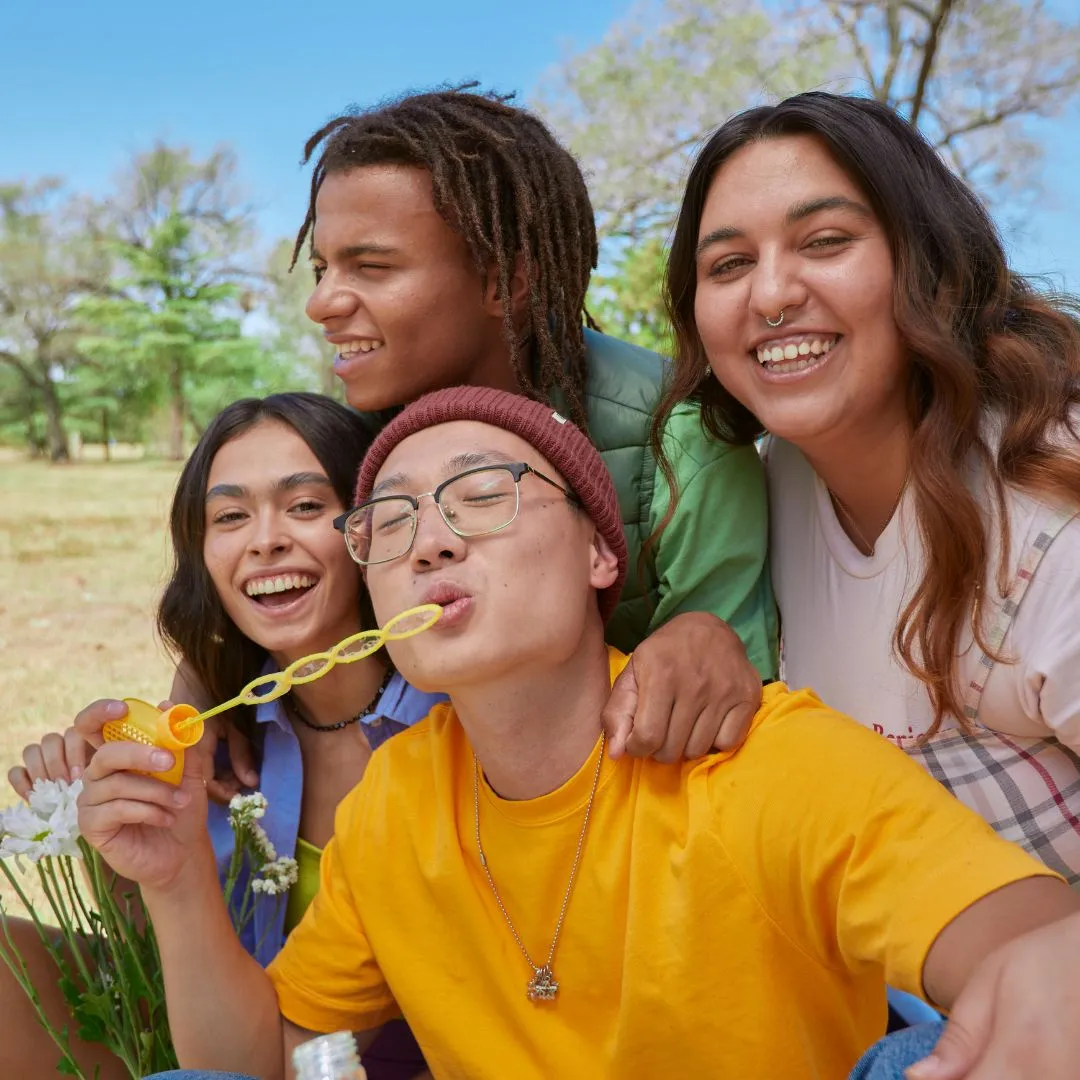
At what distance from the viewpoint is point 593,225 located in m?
2.96

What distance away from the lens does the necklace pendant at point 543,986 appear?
194 cm

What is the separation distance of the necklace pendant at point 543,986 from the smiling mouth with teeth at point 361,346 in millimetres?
1474

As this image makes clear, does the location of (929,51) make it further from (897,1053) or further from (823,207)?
(897,1053)

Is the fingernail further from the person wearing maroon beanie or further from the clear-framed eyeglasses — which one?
the clear-framed eyeglasses

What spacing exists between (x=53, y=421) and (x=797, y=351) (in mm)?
32132

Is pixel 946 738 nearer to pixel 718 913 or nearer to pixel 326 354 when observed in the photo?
pixel 718 913

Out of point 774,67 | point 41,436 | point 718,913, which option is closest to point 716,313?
point 718,913

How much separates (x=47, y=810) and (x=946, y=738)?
182 centimetres

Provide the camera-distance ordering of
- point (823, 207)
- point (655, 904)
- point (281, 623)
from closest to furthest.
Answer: point (655, 904) → point (823, 207) → point (281, 623)

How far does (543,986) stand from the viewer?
1.94 meters

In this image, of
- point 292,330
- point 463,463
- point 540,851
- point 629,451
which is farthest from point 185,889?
point 292,330

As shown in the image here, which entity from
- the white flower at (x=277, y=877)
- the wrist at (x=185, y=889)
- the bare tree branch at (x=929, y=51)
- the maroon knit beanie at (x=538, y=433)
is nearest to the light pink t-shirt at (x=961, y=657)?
the maroon knit beanie at (x=538, y=433)

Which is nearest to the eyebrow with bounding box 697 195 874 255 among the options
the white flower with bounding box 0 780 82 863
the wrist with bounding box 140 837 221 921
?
the wrist with bounding box 140 837 221 921

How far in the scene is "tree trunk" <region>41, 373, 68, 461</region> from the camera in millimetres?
30438
